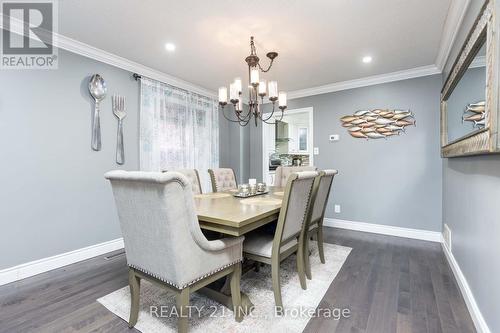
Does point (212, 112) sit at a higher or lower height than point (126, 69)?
lower

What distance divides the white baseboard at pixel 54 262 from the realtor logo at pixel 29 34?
6.03 ft

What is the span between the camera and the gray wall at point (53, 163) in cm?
216

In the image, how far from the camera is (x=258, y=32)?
233 centimetres

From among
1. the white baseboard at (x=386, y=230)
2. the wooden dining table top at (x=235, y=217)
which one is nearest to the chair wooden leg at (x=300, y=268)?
the wooden dining table top at (x=235, y=217)

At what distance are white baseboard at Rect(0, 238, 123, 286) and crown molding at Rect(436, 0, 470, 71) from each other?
411 centimetres

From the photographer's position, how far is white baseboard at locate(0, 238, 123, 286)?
2121 mm

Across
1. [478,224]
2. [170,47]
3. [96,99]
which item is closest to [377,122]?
[478,224]

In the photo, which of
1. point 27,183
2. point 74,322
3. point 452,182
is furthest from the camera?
point 452,182

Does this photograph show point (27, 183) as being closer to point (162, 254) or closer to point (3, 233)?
point (3, 233)

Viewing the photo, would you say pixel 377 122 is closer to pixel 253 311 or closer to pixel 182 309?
pixel 253 311

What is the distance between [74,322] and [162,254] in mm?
972

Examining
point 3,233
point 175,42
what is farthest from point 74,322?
point 175,42

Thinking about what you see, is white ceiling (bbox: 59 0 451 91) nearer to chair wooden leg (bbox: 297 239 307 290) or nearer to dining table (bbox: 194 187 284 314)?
dining table (bbox: 194 187 284 314)

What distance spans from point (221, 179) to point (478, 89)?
2.54 m
